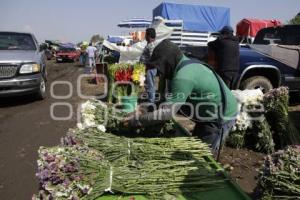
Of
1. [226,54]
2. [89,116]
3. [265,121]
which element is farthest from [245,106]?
[89,116]

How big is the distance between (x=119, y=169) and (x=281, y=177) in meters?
1.18

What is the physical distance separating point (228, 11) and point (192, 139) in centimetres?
1741

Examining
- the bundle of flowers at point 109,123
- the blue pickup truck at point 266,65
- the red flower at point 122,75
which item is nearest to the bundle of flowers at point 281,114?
the blue pickup truck at point 266,65

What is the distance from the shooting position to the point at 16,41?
438 inches

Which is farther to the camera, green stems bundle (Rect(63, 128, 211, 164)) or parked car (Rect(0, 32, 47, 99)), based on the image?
parked car (Rect(0, 32, 47, 99))

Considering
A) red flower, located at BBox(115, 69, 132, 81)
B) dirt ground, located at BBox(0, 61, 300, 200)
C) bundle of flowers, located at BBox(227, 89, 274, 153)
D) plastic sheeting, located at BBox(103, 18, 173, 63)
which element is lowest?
dirt ground, located at BBox(0, 61, 300, 200)

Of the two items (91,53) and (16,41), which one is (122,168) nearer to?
(16,41)

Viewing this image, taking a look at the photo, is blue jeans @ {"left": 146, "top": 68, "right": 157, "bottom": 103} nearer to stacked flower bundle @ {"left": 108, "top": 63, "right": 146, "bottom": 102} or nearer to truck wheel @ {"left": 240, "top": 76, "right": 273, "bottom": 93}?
stacked flower bundle @ {"left": 108, "top": 63, "right": 146, "bottom": 102}

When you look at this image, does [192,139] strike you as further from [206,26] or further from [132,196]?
[206,26]

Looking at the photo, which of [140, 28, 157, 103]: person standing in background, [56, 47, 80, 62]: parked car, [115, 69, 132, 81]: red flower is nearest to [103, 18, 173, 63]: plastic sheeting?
[115, 69, 132, 81]: red flower

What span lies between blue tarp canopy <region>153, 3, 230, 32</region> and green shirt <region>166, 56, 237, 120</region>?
46.0ft

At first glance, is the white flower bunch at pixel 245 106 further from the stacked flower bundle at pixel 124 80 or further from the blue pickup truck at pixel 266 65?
the stacked flower bundle at pixel 124 80

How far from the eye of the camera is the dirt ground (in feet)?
16.7

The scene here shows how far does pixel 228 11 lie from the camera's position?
764 inches
